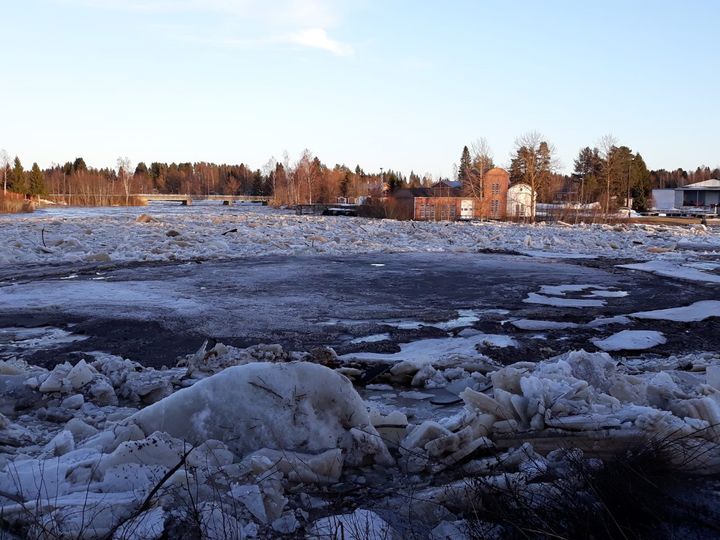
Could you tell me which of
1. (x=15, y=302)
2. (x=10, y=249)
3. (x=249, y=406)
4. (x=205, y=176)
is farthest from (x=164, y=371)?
(x=205, y=176)

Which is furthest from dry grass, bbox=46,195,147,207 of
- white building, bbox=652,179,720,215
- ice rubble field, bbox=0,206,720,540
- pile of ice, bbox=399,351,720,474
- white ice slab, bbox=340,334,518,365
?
pile of ice, bbox=399,351,720,474

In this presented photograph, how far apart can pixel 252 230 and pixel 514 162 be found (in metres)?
48.1

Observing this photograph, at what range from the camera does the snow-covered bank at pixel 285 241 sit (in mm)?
17625

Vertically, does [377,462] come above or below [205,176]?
below

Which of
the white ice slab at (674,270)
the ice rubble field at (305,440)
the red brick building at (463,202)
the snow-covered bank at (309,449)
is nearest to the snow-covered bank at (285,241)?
the white ice slab at (674,270)

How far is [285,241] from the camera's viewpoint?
21.0m

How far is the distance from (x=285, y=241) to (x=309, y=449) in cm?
1748

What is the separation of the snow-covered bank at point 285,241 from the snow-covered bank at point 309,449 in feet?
43.0

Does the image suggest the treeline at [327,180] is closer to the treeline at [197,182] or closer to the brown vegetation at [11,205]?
the treeline at [197,182]

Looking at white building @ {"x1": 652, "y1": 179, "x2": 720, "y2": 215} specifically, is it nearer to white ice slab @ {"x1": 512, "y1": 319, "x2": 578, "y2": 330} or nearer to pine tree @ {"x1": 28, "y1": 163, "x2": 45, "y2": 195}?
white ice slab @ {"x1": 512, "y1": 319, "x2": 578, "y2": 330}

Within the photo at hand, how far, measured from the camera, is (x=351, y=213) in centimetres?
5244

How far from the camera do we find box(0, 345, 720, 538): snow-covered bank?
297 centimetres

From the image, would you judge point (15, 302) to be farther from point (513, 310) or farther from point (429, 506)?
point (429, 506)

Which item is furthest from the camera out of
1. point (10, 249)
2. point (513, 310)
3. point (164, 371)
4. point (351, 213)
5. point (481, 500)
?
point (351, 213)
